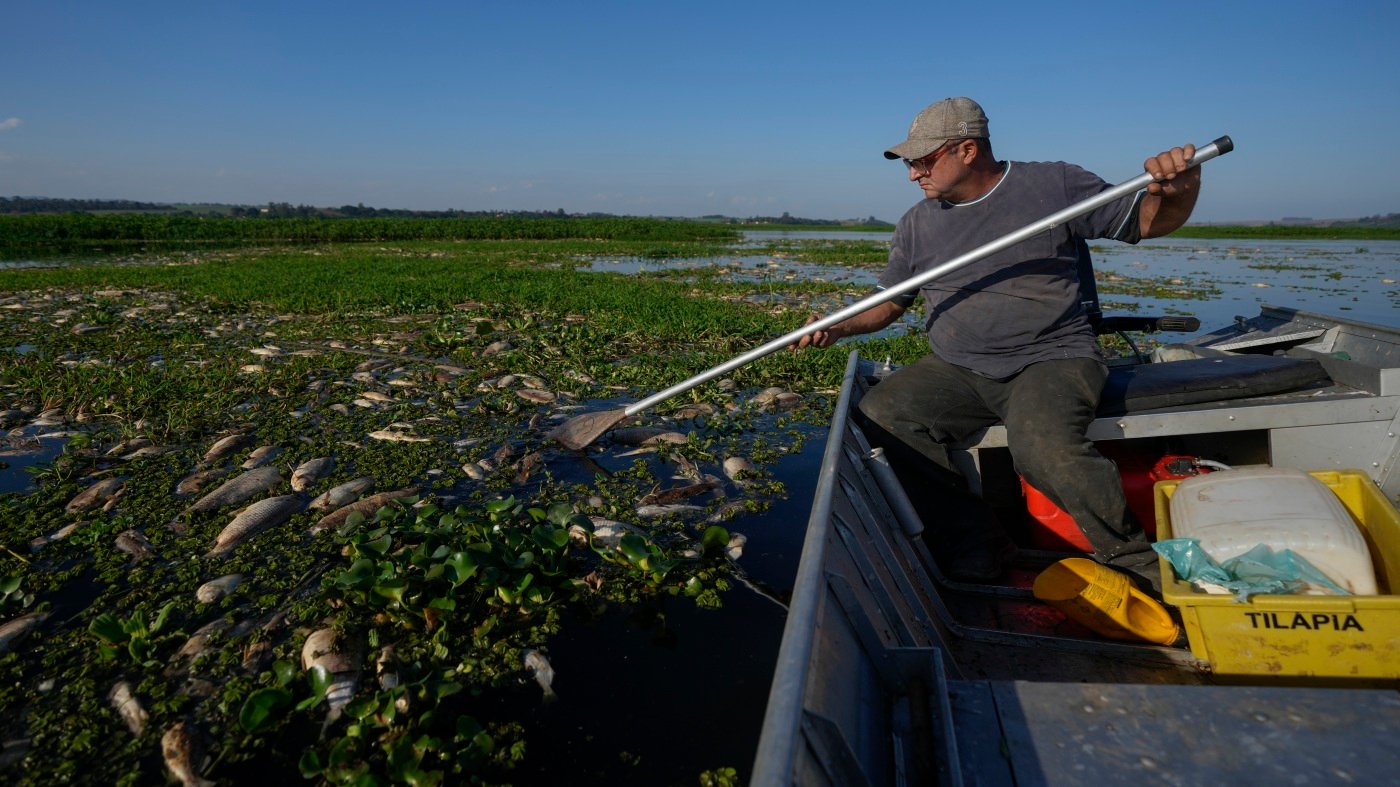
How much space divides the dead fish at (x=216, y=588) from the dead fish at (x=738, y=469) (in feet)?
9.53

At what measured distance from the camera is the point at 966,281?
3.77 metres

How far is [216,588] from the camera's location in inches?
137

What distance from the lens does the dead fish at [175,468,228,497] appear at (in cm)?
471

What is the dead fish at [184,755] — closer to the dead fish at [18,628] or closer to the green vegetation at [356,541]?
the green vegetation at [356,541]

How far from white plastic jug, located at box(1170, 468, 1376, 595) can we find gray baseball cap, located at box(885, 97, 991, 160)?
1.80 meters

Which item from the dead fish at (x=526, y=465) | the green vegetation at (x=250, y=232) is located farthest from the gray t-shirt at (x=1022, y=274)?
the green vegetation at (x=250, y=232)

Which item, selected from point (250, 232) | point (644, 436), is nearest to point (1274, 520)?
point (644, 436)

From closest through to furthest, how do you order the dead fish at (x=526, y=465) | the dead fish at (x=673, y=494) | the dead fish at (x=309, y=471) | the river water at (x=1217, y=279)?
the dead fish at (x=673, y=494) < the dead fish at (x=309, y=471) < the dead fish at (x=526, y=465) < the river water at (x=1217, y=279)

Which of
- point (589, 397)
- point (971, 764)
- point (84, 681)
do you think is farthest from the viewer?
point (589, 397)

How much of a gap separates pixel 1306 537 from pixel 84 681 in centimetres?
443

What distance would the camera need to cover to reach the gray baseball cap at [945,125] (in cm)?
349

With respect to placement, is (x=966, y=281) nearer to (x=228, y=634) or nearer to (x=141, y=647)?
(x=228, y=634)

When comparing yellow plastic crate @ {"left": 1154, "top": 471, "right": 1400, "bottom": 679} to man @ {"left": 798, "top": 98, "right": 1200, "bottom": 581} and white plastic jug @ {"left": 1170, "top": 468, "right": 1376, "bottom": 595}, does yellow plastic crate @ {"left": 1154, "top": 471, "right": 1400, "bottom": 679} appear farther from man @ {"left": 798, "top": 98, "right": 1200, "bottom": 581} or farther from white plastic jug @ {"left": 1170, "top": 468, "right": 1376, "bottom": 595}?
man @ {"left": 798, "top": 98, "right": 1200, "bottom": 581}

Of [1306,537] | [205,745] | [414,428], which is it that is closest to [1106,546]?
[1306,537]
